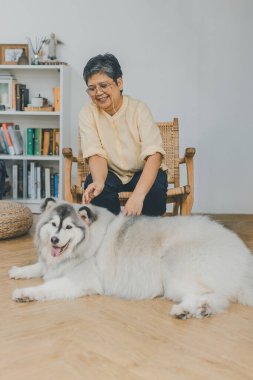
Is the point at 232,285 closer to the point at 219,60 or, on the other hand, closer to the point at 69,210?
the point at 69,210

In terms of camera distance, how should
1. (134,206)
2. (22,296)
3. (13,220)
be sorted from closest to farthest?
1. (22,296)
2. (134,206)
3. (13,220)

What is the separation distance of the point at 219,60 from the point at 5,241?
275 centimetres

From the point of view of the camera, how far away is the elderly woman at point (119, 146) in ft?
8.16

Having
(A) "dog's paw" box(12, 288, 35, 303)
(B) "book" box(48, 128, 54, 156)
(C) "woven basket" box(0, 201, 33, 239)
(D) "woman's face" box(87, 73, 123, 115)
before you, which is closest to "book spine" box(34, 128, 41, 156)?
(B) "book" box(48, 128, 54, 156)

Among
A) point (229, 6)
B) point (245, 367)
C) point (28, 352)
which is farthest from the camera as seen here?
point (229, 6)

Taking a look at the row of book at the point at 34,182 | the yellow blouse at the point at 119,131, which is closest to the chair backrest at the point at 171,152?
the yellow blouse at the point at 119,131

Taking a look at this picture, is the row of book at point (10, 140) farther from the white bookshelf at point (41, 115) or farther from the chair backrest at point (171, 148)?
the chair backrest at point (171, 148)

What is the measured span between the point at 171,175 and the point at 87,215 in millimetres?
1535

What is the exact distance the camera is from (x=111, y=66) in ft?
7.70

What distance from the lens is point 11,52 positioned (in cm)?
452

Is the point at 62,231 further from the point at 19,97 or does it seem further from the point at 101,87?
the point at 19,97

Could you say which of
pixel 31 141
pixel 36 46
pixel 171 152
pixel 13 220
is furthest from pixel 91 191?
pixel 36 46

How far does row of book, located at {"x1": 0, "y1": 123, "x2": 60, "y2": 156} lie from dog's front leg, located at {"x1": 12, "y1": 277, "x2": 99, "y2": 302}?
266 centimetres

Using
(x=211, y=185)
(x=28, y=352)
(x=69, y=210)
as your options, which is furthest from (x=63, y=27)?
(x=28, y=352)
